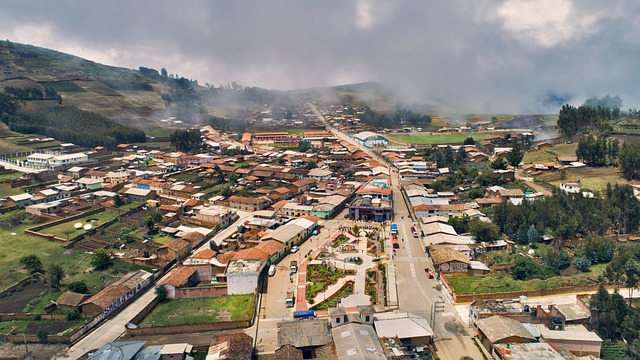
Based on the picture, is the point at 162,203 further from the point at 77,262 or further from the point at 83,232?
the point at 77,262

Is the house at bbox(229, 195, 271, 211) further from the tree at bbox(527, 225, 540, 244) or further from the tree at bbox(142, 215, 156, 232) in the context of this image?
the tree at bbox(527, 225, 540, 244)

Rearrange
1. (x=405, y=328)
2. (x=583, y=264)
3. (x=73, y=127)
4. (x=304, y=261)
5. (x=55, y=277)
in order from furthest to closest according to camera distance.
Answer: (x=73, y=127) < (x=304, y=261) < (x=583, y=264) < (x=55, y=277) < (x=405, y=328)

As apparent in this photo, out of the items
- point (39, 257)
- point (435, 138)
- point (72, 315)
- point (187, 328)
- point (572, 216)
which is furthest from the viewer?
point (435, 138)

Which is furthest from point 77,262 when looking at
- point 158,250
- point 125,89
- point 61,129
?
point 125,89

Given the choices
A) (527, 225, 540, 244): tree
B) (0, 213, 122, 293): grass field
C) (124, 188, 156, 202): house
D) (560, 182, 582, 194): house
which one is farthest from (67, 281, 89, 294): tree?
(560, 182, 582, 194): house

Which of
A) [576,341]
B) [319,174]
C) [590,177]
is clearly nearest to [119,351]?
[576,341]

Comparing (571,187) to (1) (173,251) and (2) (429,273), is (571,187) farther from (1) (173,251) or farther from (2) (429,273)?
(1) (173,251)

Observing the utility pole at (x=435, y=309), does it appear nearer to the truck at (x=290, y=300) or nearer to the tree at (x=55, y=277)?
the truck at (x=290, y=300)
